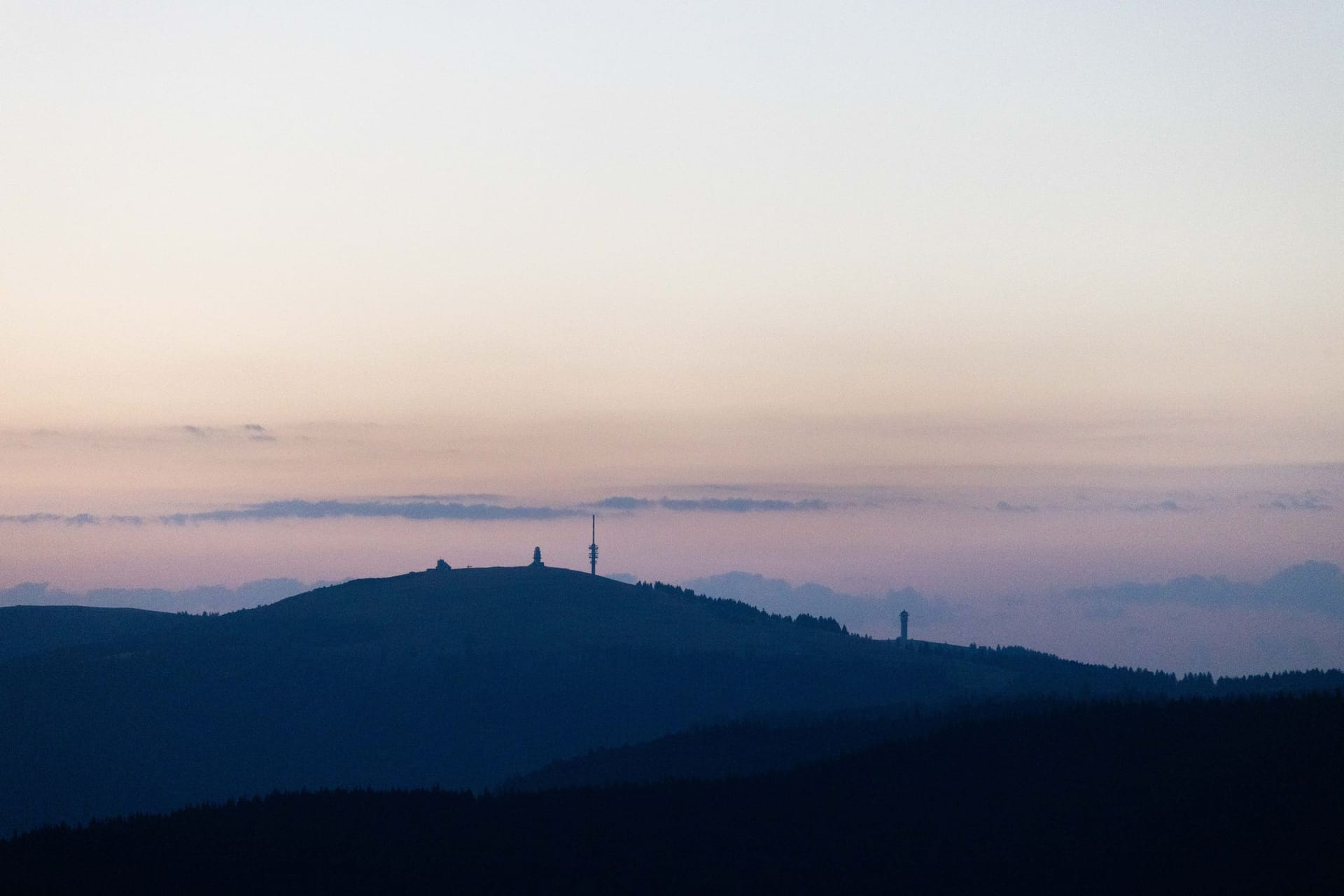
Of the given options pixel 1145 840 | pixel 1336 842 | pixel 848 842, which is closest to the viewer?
pixel 1336 842

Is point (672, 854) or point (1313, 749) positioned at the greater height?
point (1313, 749)

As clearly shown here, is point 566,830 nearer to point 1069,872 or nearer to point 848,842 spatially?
point 848,842

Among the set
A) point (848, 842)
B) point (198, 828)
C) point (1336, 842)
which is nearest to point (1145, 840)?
point (1336, 842)

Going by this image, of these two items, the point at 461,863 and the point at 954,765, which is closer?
the point at 461,863

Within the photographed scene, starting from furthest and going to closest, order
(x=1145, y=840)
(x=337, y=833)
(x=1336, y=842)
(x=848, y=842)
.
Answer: (x=337, y=833) → (x=848, y=842) → (x=1145, y=840) → (x=1336, y=842)

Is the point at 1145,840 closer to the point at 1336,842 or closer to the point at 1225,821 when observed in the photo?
the point at 1225,821

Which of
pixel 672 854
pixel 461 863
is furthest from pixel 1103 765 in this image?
pixel 461 863
